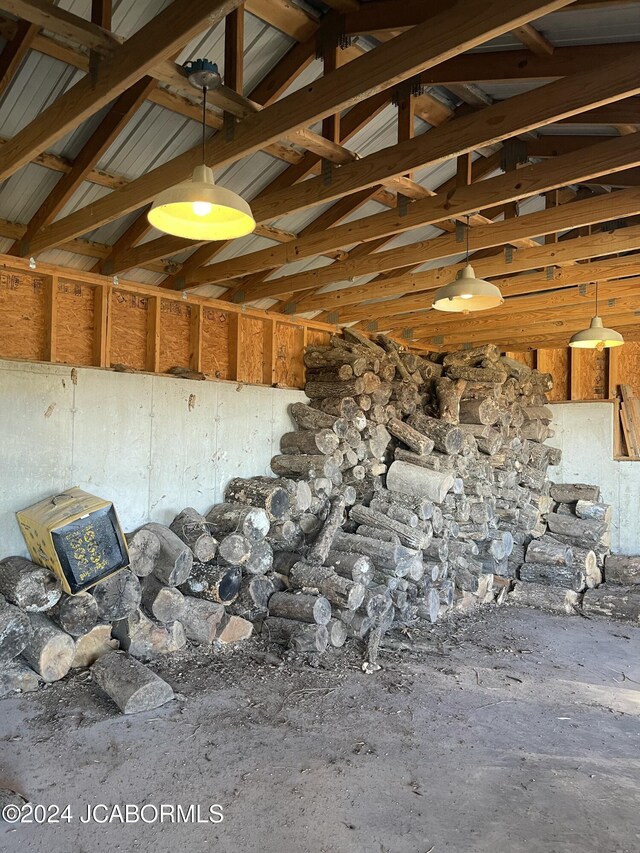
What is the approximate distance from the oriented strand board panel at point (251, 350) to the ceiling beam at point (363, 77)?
326 centimetres

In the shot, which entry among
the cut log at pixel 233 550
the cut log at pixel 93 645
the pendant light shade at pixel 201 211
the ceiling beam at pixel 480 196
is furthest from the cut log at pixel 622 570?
the pendant light shade at pixel 201 211

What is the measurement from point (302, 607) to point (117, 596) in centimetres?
168

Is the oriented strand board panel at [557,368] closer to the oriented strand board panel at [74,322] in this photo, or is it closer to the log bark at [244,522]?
the log bark at [244,522]

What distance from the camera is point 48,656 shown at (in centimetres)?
432

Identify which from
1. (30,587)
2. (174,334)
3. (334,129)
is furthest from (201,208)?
(174,334)

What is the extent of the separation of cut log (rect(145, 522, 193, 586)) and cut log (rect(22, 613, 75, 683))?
0.92 m

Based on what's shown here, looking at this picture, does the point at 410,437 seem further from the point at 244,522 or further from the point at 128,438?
the point at 128,438

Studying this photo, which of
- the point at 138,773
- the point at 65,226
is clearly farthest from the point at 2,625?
the point at 65,226

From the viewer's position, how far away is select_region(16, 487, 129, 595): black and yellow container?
4.34 metres

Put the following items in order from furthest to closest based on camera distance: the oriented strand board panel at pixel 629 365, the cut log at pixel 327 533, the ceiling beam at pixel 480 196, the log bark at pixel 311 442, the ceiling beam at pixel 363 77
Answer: the oriented strand board panel at pixel 629 365 → the log bark at pixel 311 442 → the cut log at pixel 327 533 → the ceiling beam at pixel 480 196 → the ceiling beam at pixel 363 77

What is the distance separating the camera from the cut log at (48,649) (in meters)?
4.30

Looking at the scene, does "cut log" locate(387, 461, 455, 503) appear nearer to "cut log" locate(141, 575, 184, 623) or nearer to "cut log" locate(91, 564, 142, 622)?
"cut log" locate(141, 575, 184, 623)

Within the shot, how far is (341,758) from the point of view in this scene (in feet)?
11.9

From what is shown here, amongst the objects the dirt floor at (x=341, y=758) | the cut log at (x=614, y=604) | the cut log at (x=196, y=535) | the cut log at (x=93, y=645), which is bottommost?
the cut log at (x=614, y=604)
